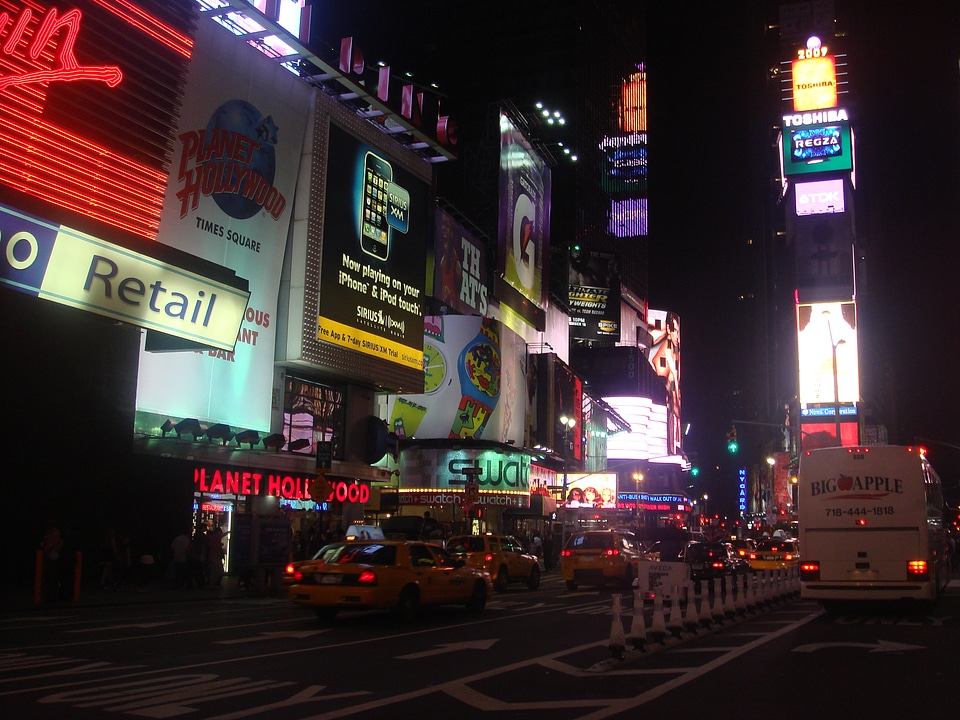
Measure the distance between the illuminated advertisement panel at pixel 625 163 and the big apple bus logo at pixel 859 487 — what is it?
9800 centimetres

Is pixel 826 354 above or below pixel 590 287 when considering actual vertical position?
below

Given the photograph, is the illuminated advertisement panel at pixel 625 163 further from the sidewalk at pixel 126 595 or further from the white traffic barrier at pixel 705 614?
the white traffic barrier at pixel 705 614

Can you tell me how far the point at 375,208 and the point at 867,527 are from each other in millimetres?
24634

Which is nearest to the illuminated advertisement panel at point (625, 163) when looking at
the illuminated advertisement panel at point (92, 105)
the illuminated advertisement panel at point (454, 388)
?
the illuminated advertisement panel at point (454, 388)

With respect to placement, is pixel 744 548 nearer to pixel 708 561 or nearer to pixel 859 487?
pixel 708 561

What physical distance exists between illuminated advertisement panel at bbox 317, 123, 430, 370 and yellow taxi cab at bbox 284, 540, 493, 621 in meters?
17.2

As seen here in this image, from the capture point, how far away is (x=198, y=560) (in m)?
24.7

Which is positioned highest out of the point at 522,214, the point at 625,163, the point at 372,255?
the point at 625,163

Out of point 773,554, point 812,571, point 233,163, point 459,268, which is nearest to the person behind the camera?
point 812,571

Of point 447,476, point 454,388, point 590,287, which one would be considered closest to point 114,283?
point 447,476

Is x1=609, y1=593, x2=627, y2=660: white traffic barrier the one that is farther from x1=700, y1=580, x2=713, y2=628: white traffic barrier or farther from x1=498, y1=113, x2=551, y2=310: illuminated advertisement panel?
x1=498, y1=113, x2=551, y2=310: illuminated advertisement panel

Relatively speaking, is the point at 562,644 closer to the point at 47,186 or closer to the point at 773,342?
the point at 47,186

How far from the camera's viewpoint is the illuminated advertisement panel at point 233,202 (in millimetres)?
28219

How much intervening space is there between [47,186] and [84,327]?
3.82 metres
